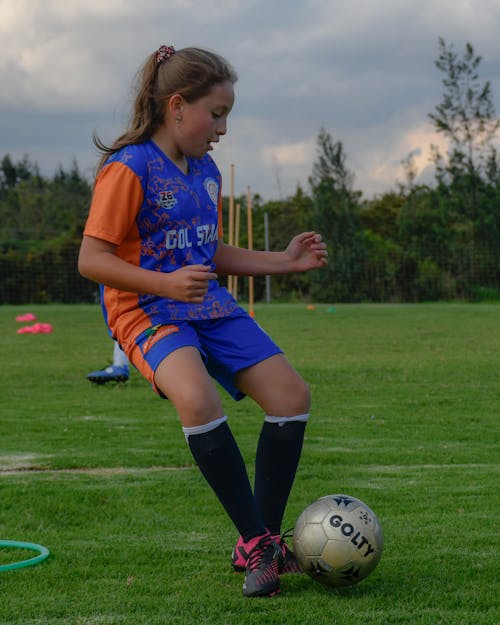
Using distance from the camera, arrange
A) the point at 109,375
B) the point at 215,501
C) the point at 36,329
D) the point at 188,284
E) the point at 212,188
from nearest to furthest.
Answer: the point at 188,284
the point at 212,188
the point at 215,501
the point at 109,375
the point at 36,329

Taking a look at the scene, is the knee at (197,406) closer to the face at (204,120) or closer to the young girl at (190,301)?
the young girl at (190,301)

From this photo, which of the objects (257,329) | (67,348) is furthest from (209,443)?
(67,348)

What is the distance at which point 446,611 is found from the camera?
11.1ft

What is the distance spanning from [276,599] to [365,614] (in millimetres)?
369

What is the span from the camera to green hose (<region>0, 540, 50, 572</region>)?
4.06 m

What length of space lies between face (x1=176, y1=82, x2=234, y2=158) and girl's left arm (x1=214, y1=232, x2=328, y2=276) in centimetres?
57

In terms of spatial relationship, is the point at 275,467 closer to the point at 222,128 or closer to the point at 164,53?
the point at 222,128

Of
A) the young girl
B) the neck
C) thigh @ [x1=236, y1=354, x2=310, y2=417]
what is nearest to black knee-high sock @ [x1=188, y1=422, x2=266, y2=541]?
the young girl

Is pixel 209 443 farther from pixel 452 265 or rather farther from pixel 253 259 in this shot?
pixel 452 265

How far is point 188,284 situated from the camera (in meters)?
3.56

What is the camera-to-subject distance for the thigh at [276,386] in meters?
3.96

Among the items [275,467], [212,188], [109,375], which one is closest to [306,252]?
[212,188]

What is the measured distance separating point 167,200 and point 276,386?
836 mm

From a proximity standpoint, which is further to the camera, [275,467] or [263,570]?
[275,467]
